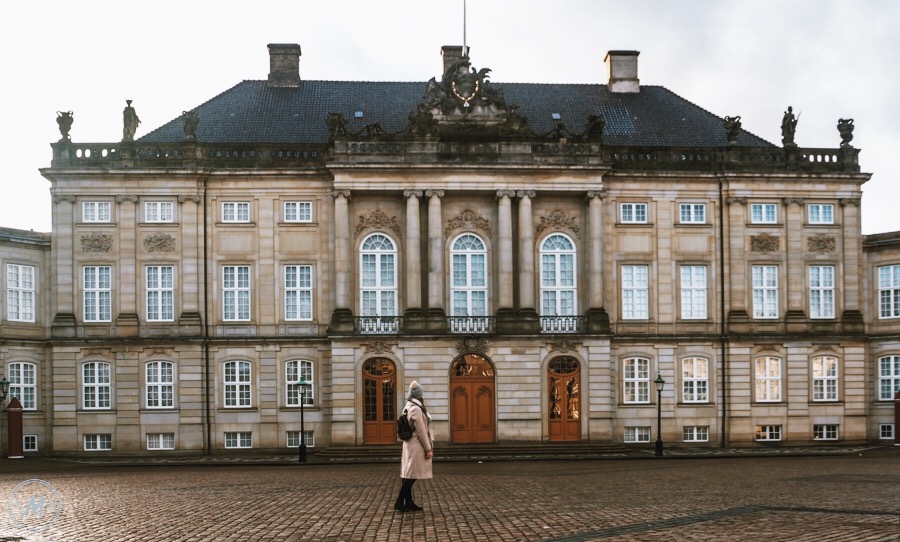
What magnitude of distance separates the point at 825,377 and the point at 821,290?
11.6ft

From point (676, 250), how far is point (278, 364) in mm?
16629

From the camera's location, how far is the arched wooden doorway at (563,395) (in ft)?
147

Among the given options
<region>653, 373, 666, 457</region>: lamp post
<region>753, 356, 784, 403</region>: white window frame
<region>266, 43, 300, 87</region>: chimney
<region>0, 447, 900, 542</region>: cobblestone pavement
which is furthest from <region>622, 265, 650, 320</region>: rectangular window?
<region>266, 43, 300, 87</region>: chimney

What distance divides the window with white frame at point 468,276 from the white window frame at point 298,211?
5.84 metres

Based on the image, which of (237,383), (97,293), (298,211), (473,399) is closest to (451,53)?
(298,211)

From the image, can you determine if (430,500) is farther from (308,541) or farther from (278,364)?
(278,364)

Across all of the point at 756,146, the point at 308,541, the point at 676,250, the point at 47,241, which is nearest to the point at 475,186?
the point at 676,250

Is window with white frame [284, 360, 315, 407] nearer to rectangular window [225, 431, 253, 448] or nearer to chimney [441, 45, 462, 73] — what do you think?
rectangular window [225, 431, 253, 448]

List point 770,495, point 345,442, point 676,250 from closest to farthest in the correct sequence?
point 770,495 < point 345,442 < point 676,250

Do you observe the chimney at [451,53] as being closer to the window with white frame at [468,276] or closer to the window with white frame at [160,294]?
the window with white frame at [468,276]

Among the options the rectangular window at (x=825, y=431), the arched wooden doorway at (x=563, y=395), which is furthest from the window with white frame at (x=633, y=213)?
the rectangular window at (x=825, y=431)

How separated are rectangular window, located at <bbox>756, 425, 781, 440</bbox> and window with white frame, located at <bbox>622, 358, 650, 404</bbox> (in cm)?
472

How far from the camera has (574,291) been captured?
4606 cm

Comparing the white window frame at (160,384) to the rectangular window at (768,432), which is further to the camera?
the rectangular window at (768,432)
